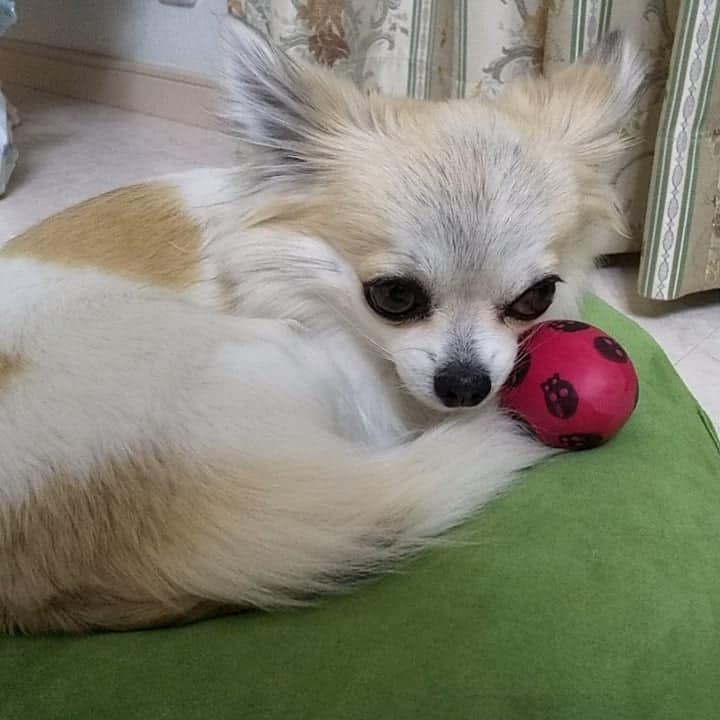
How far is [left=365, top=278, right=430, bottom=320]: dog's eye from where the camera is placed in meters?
1.30

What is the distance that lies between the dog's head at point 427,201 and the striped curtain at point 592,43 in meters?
0.66

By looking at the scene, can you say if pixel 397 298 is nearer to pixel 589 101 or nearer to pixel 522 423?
pixel 522 423

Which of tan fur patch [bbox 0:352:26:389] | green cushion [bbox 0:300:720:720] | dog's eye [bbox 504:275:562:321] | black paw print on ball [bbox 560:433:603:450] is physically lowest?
green cushion [bbox 0:300:720:720]

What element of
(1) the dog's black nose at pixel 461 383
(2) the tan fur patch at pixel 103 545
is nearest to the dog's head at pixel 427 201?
(1) the dog's black nose at pixel 461 383

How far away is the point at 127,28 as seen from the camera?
4.18m

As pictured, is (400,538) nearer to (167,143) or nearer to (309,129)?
(309,129)

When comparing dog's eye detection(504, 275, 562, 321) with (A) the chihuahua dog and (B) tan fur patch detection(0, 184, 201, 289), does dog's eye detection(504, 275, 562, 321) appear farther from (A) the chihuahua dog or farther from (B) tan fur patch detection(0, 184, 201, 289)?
(B) tan fur patch detection(0, 184, 201, 289)

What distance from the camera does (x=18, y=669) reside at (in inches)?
44.0

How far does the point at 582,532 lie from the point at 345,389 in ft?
1.34

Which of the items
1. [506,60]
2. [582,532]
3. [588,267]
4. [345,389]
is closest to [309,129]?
[345,389]

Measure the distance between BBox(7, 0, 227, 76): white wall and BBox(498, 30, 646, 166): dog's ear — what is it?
236 cm

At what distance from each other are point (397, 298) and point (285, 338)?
19cm

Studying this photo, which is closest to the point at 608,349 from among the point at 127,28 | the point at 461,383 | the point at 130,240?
the point at 461,383

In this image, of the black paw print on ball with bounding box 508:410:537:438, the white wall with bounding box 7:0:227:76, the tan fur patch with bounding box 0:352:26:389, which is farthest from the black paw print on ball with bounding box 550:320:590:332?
the white wall with bounding box 7:0:227:76
